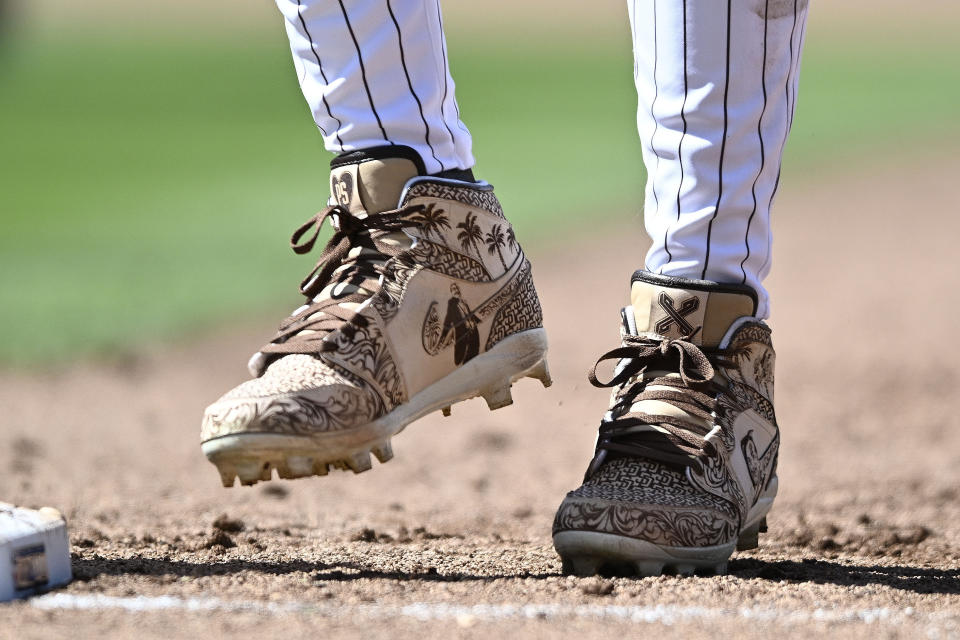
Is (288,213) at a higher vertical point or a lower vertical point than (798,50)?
higher

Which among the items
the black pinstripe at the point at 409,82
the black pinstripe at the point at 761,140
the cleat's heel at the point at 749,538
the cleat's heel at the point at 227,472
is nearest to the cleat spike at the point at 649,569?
the cleat's heel at the point at 749,538

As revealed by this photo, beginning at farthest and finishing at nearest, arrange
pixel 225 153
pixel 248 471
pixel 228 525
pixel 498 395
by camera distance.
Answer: pixel 225 153 < pixel 228 525 < pixel 498 395 < pixel 248 471

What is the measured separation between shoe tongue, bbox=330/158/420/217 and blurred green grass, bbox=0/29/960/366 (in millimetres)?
3295

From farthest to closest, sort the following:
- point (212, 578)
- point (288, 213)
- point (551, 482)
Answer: point (288, 213) → point (551, 482) → point (212, 578)

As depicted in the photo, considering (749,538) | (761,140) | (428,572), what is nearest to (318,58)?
(761,140)

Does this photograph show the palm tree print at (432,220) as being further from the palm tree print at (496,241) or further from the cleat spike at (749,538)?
the cleat spike at (749,538)

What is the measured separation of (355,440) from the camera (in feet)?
5.93

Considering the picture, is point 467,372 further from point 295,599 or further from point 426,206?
point 295,599

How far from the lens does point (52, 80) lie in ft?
60.0

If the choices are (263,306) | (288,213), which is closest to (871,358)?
(263,306)

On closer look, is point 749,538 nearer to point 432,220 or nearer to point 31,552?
point 432,220

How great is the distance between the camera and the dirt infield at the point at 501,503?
1566 millimetres

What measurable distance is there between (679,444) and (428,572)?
1.38ft

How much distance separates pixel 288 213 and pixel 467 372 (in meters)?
7.20
